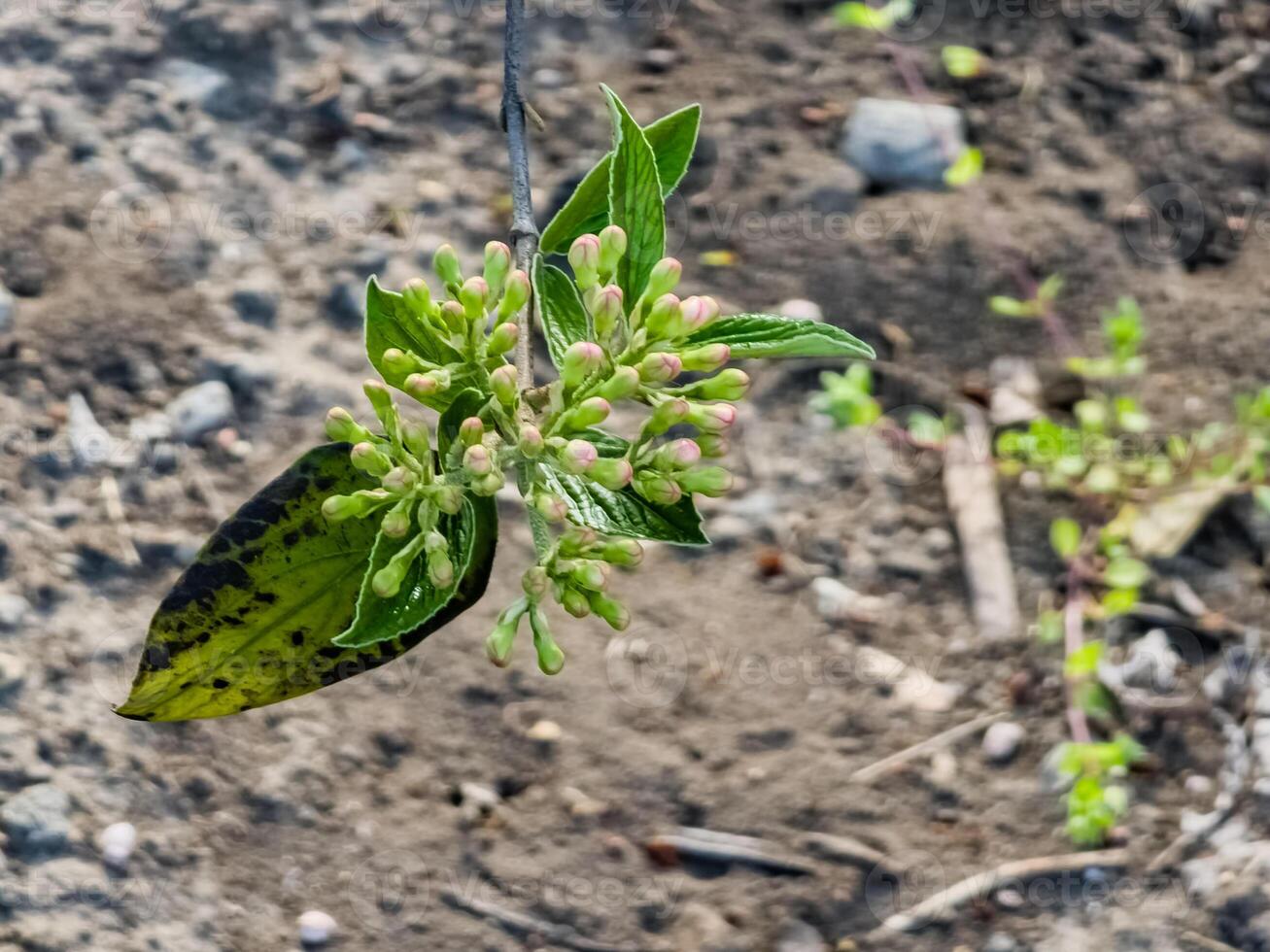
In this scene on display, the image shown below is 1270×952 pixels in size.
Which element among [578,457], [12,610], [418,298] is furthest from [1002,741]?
[12,610]

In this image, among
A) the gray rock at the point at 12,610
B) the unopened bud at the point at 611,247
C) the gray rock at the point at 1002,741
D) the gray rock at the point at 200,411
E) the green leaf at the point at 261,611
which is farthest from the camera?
the gray rock at the point at 200,411

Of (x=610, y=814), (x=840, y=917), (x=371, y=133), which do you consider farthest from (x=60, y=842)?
(x=371, y=133)

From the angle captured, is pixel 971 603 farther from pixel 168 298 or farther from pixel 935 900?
pixel 168 298

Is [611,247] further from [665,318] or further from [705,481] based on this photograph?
[705,481]

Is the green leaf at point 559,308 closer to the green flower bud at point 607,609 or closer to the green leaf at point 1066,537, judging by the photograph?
the green flower bud at point 607,609

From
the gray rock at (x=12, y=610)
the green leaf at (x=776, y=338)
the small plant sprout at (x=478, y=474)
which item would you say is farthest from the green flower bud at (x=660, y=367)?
the gray rock at (x=12, y=610)

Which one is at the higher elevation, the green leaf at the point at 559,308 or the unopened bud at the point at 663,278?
the unopened bud at the point at 663,278
